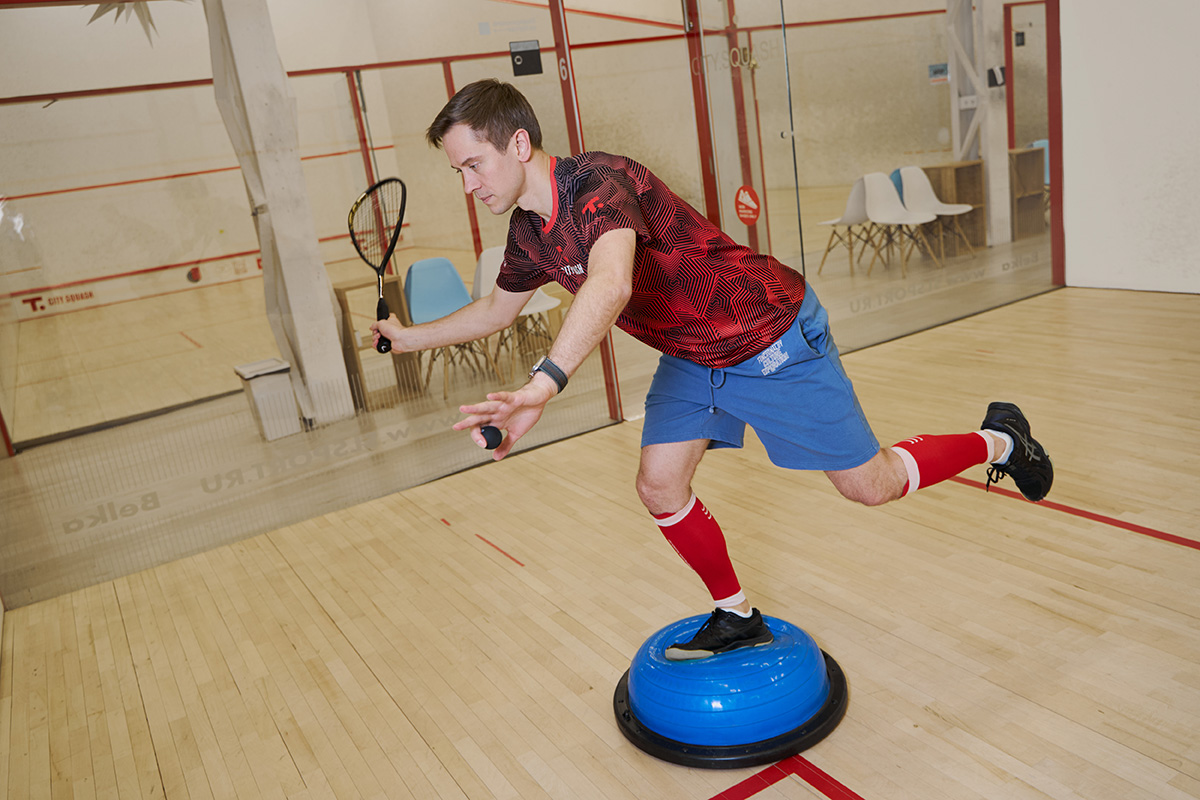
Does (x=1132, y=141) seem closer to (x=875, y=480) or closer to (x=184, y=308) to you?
(x=875, y=480)

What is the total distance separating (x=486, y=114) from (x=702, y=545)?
36.0 inches

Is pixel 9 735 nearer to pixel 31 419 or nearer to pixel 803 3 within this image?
pixel 31 419

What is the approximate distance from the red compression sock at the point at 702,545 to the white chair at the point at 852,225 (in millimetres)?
3265

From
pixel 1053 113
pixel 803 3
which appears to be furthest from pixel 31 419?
pixel 1053 113

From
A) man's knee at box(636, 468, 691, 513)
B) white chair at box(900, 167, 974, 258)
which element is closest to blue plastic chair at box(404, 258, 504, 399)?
man's knee at box(636, 468, 691, 513)

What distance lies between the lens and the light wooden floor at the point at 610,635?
175 centimetres

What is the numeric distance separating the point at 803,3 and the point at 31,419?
3.77 metres

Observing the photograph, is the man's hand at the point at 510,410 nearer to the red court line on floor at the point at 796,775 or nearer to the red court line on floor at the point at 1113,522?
the red court line on floor at the point at 796,775

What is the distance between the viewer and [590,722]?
1.95m

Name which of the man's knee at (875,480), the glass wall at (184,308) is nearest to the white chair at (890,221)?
the glass wall at (184,308)

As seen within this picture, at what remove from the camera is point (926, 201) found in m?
5.06

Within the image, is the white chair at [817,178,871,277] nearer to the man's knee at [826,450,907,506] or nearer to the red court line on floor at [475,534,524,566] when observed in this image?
the red court line on floor at [475,534,524,566]

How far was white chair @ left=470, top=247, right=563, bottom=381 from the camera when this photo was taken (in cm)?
385

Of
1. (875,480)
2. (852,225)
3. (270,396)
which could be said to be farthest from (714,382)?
(852,225)
